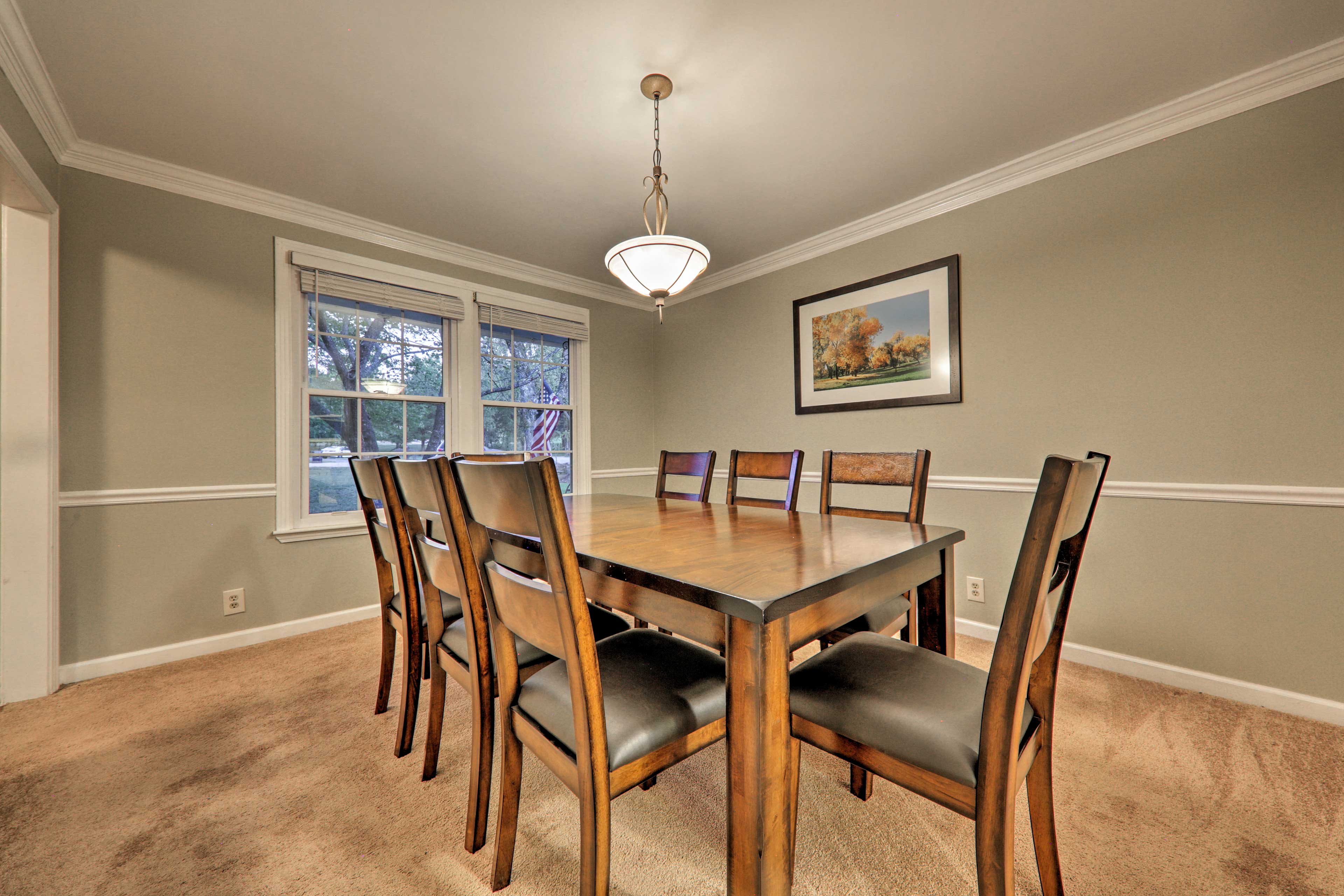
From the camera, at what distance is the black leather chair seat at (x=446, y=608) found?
1604mm

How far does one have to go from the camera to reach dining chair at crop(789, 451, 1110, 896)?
76cm

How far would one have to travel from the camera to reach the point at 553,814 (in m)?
1.39

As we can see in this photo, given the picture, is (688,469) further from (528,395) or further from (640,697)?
(528,395)

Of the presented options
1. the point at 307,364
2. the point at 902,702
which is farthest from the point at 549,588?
the point at 307,364

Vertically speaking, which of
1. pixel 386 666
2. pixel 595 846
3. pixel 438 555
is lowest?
pixel 386 666

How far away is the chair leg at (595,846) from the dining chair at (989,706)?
0.33 m

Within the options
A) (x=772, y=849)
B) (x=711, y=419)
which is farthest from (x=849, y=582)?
(x=711, y=419)

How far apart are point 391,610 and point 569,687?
1154 millimetres

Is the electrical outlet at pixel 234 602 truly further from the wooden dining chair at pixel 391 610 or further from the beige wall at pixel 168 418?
the wooden dining chair at pixel 391 610

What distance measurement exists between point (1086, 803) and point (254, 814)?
2306 millimetres

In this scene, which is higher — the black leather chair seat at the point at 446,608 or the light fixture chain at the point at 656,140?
the light fixture chain at the point at 656,140

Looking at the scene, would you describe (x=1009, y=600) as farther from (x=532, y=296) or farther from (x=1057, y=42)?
(x=532, y=296)

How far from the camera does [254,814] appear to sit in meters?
1.40

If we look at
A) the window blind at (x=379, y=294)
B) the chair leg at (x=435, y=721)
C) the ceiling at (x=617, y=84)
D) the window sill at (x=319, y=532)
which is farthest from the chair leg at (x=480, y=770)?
the window blind at (x=379, y=294)
